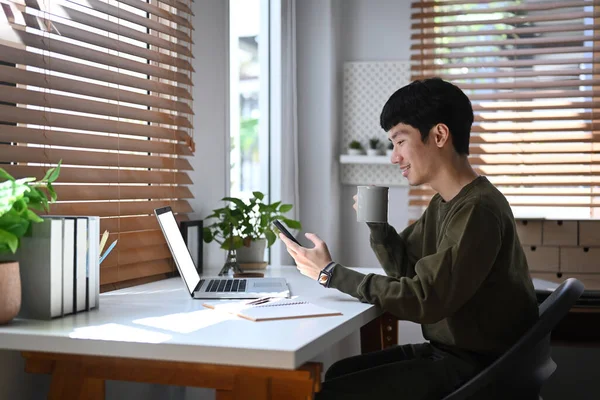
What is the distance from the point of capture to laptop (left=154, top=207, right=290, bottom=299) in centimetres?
186

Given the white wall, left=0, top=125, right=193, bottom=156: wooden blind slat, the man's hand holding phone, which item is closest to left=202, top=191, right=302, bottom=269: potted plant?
left=0, top=125, right=193, bottom=156: wooden blind slat

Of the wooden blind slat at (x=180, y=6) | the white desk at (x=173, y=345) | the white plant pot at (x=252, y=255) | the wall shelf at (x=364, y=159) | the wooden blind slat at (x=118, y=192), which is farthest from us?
the wall shelf at (x=364, y=159)

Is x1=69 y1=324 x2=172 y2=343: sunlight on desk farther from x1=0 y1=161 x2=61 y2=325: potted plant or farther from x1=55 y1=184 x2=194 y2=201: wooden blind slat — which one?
x1=55 y1=184 x2=194 y2=201: wooden blind slat

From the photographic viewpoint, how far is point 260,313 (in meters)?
1.58

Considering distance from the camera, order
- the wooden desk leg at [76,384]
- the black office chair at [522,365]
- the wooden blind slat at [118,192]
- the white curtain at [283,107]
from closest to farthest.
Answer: the black office chair at [522,365] < the wooden desk leg at [76,384] < the wooden blind slat at [118,192] < the white curtain at [283,107]

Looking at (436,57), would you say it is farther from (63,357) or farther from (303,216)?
(63,357)

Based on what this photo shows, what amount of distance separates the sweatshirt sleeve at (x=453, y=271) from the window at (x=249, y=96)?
1.80 meters

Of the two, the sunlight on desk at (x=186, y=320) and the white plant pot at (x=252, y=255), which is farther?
the white plant pot at (x=252, y=255)

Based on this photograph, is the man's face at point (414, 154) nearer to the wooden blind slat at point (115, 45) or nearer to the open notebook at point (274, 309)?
the open notebook at point (274, 309)

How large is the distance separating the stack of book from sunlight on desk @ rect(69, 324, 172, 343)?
133 millimetres

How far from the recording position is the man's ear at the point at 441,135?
1.75m

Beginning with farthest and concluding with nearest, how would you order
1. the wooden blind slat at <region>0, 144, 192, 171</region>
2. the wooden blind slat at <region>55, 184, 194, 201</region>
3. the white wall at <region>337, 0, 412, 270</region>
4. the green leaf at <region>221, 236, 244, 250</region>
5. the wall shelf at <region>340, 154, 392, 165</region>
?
the white wall at <region>337, 0, 412, 270</region>
the wall shelf at <region>340, 154, 392, 165</region>
the green leaf at <region>221, 236, 244, 250</region>
the wooden blind slat at <region>55, 184, 194, 201</region>
the wooden blind slat at <region>0, 144, 192, 171</region>

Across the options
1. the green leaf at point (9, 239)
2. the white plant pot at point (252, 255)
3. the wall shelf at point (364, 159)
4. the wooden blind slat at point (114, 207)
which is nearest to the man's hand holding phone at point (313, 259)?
the wooden blind slat at point (114, 207)

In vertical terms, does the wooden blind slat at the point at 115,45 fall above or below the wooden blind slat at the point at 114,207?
above
